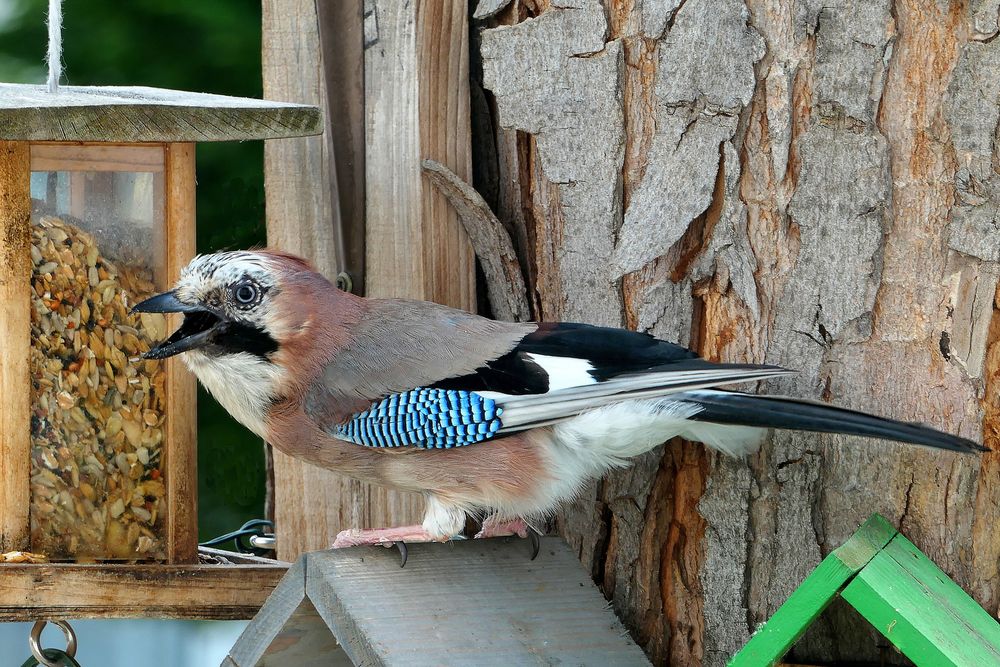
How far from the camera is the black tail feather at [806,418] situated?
6.91 ft

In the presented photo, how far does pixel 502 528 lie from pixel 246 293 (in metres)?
0.79

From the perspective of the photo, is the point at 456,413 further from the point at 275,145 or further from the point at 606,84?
the point at 275,145

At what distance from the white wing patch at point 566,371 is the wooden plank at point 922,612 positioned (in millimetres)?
650

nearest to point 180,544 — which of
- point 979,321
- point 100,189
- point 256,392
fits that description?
point 256,392

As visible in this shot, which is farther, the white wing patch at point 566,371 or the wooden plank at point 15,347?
the wooden plank at point 15,347

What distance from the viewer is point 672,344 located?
2.46 metres

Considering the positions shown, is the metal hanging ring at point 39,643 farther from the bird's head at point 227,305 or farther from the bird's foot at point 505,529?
the bird's foot at point 505,529

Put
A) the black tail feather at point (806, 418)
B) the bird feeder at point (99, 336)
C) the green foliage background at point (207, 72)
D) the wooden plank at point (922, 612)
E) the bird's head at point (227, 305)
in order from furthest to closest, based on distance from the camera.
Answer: the green foliage background at point (207, 72), the bird feeder at point (99, 336), the bird's head at point (227, 305), the black tail feather at point (806, 418), the wooden plank at point (922, 612)

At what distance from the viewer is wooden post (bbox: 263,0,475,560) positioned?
10.1 feet

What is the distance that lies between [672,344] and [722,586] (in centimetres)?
54

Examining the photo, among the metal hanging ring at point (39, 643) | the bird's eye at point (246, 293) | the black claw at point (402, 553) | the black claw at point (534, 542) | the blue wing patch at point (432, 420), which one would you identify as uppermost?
the bird's eye at point (246, 293)

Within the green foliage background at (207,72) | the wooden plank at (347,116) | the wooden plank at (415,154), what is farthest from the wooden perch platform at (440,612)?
the green foliage background at (207,72)

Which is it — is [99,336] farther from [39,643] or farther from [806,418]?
[806,418]

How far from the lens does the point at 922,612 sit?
208 cm
